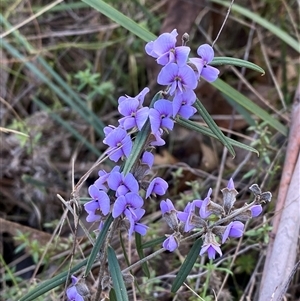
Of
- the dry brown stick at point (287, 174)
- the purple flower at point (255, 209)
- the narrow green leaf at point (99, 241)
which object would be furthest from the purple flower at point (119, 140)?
the dry brown stick at point (287, 174)

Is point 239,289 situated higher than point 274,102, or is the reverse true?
point 274,102

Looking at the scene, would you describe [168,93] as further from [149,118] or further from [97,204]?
Answer: [97,204]

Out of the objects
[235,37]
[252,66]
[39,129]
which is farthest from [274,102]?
[252,66]

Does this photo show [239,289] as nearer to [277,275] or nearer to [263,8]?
[277,275]

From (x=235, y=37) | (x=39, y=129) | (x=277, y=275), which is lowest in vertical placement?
(x=277, y=275)

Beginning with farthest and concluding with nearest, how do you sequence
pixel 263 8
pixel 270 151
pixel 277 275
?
pixel 263 8 < pixel 270 151 < pixel 277 275

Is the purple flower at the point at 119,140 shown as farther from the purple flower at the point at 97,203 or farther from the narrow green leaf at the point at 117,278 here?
the narrow green leaf at the point at 117,278

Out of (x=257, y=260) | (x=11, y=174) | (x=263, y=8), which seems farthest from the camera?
(x=263, y=8)
